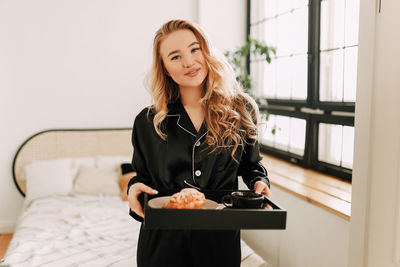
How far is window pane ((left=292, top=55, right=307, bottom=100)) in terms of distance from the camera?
319 centimetres

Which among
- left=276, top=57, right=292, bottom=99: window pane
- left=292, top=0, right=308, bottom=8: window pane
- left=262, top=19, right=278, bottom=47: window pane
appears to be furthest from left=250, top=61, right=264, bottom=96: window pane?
left=292, top=0, right=308, bottom=8: window pane

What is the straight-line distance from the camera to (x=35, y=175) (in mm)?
3678

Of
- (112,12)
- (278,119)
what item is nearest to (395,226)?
(278,119)

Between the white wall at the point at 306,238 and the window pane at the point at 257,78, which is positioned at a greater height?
the window pane at the point at 257,78

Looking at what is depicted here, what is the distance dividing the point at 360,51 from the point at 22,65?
3.39 metres

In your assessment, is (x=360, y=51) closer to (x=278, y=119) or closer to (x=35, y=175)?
(x=278, y=119)

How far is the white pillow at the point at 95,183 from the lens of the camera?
3.64 metres

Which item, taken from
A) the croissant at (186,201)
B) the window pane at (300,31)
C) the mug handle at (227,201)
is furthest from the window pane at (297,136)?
the croissant at (186,201)

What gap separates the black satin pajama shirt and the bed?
3.34 ft

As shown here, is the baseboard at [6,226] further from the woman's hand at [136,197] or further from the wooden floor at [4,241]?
the woman's hand at [136,197]

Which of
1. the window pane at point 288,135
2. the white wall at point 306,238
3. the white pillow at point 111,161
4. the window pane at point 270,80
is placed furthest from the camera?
the white pillow at point 111,161

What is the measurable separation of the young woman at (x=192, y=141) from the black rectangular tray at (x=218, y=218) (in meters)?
0.25

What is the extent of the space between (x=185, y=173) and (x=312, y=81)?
1943 millimetres

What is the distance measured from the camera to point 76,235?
2.75 meters
